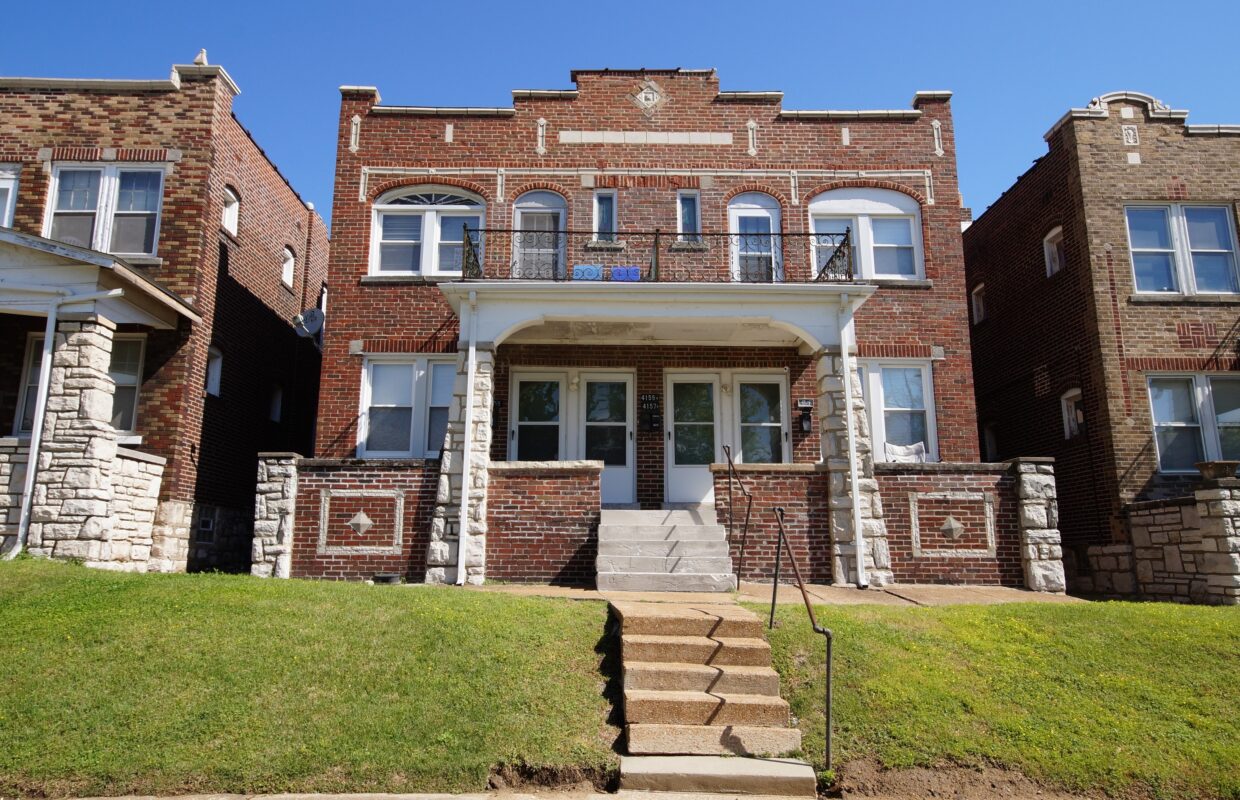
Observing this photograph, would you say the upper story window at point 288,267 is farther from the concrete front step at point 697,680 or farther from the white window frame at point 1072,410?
the white window frame at point 1072,410

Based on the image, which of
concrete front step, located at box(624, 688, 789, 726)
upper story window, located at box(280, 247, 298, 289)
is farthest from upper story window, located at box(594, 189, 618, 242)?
concrete front step, located at box(624, 688, 789, 726)

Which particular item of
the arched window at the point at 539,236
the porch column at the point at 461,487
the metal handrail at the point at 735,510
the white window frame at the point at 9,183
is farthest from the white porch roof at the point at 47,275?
the metal handrail at the point at 735,510

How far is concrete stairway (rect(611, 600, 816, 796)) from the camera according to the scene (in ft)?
18.0

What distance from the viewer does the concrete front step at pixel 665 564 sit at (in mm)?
10328

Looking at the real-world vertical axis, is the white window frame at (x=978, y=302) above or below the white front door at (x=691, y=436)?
above

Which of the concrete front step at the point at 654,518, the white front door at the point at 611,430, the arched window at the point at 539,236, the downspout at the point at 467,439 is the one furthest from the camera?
the arched window at the point at 539,236

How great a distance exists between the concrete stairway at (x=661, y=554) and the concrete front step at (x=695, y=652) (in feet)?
10.2

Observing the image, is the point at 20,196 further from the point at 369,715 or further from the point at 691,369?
the point at 369,715

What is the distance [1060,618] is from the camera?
328 inches

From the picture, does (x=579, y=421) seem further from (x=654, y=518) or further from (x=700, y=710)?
(x=700, y=710)

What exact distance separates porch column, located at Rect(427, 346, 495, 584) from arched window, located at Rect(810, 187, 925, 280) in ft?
21.3

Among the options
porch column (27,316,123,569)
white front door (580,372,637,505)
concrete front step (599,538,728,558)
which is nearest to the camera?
porch column (27,316,123,569)

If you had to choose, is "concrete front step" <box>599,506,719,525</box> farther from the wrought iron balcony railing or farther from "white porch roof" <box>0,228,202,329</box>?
"white porch roof" <box>0,228,202,329</box>

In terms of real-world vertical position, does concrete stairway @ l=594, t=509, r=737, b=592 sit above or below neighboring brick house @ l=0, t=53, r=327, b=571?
below
